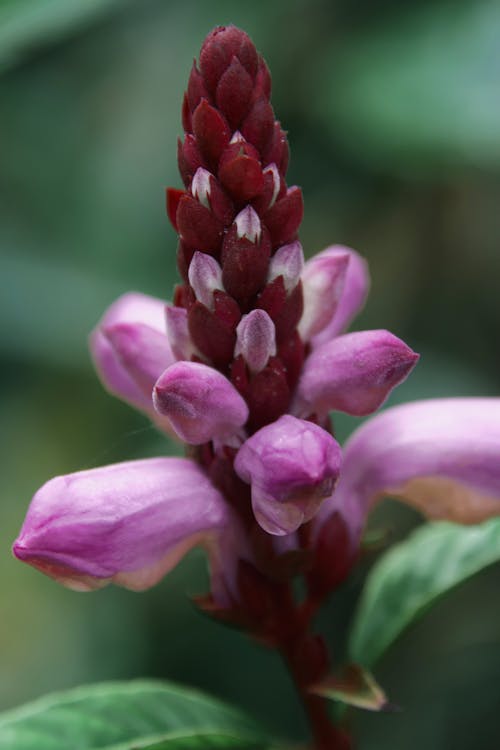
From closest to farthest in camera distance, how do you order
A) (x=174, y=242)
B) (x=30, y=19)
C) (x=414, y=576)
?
(x=414, y=576)
(x=30, y=19)
(x=174, y=242)

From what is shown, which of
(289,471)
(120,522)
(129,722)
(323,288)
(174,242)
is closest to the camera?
(289,471)

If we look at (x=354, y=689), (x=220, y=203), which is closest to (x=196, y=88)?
(x=220, y=203)

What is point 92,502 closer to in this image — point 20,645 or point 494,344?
point 20,645

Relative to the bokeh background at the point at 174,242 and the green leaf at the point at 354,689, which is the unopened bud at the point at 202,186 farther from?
the bokeh background at the point at 174,242

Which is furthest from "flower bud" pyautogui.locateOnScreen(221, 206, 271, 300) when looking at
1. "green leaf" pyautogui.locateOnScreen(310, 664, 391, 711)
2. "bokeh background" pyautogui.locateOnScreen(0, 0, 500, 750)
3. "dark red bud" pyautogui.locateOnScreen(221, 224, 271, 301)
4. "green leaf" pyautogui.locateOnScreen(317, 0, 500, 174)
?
"green leaf" pyautogui.locateOnScreen(317, 0, 500, 174)

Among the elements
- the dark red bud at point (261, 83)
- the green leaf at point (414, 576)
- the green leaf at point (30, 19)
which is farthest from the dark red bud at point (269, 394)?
the green leaf at point (30, 19)

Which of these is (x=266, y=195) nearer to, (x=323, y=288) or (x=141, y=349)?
(x=323, y=288)

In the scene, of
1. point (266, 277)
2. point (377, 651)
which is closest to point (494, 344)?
point (377, 651)

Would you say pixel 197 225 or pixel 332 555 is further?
pixel 332 555
